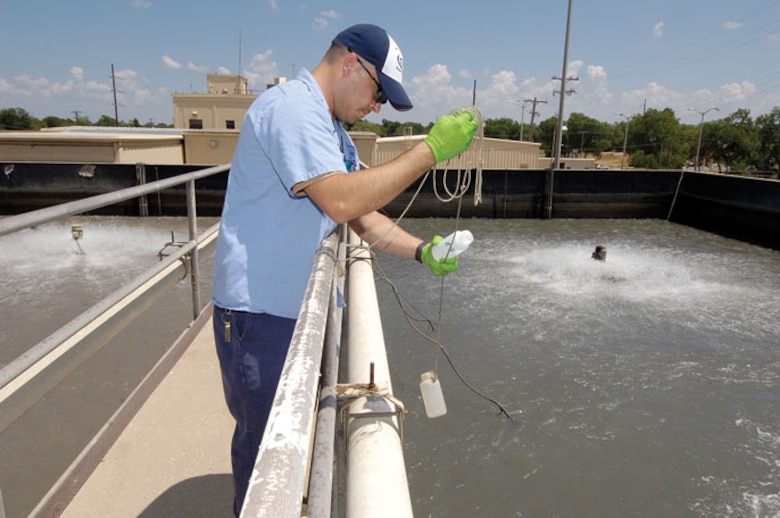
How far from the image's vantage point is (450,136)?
1960 mm

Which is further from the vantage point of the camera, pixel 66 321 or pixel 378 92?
pixel 66 321

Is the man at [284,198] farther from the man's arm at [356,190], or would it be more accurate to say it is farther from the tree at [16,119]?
the tree at [16,119]

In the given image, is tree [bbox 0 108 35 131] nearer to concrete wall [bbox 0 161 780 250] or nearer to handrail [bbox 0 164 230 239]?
concrete wall [bbox 0 161 780 250]

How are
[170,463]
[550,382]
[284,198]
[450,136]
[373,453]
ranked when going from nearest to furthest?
[373,453], [284,198], [450,136], [170,463], [550,382]

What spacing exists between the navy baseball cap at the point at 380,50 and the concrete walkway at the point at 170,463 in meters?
1.76

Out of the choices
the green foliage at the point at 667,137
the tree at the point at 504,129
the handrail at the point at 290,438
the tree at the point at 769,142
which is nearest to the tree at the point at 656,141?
the green foliage at the point at 667,137

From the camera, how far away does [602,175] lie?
61.3 ft

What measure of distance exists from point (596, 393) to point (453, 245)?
16.2 feet

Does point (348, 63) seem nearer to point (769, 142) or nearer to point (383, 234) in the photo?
point (383, 234)

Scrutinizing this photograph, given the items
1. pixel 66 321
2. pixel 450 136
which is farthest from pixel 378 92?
pixel 66 321

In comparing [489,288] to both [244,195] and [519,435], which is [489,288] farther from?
[244,195]

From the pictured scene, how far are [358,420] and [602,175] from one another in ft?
62.5

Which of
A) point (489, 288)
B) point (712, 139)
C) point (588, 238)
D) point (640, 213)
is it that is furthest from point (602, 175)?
point (712, 139)

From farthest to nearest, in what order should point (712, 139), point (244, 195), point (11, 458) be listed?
point (712, 139)
point (11, 458)
point (244, 195)
